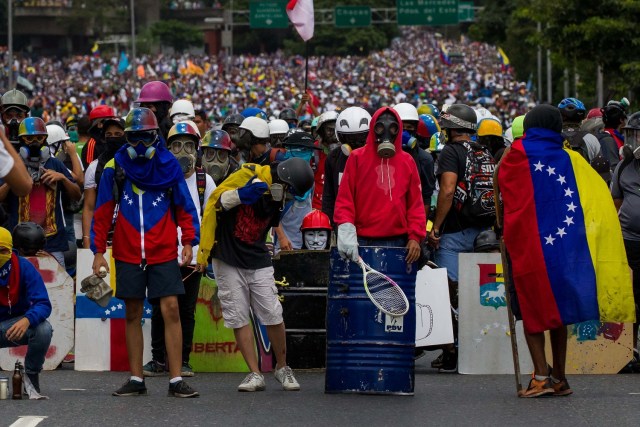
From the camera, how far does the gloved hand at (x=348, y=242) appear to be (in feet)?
33.9

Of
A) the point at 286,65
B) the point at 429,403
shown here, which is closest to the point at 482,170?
the point at 429,403

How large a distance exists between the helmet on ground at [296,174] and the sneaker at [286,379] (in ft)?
3.92

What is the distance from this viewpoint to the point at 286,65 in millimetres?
115188

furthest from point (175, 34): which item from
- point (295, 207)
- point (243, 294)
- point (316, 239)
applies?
point (243, 294)

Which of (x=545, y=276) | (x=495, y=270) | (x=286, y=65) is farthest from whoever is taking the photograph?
(x=286, y=65)

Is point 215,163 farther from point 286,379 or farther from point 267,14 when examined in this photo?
point 267,14

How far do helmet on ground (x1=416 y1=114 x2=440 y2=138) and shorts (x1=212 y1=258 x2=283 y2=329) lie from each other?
388 cm

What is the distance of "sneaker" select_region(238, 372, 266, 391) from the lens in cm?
1088

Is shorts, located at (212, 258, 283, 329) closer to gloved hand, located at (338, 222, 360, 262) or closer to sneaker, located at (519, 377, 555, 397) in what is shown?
gloved hand, located at (338, 222, 360, 262)

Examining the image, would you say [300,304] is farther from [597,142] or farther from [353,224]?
[597,142]

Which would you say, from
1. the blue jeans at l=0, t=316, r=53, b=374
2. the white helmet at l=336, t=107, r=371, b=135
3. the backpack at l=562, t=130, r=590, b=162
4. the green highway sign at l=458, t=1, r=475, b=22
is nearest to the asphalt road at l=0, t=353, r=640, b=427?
the blue jeans at l=0, t=316, r=53, b=374

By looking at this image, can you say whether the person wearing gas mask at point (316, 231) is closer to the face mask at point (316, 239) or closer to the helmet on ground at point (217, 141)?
the face mask at point (316, 239)

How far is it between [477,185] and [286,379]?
2.20 m

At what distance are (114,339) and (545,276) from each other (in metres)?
3.73
